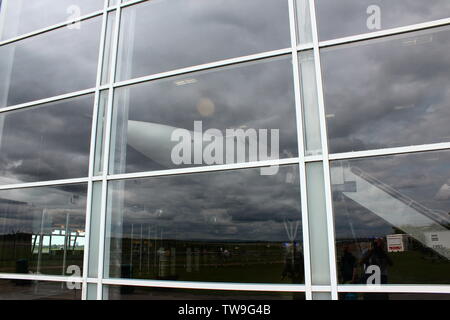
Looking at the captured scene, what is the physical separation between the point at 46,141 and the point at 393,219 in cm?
526

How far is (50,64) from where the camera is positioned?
583 cm

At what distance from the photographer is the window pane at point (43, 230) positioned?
4.60 meters

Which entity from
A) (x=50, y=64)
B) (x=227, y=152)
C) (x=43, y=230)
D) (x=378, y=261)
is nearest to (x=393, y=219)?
(x=378, y=261)

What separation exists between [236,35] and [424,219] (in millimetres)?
3344

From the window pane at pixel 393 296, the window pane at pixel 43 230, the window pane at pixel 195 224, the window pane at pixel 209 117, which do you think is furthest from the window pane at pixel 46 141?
the window pane at pixel 393 296

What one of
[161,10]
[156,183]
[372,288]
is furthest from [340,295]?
[161,10]

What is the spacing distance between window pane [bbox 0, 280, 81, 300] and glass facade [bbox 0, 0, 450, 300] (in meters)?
0.03

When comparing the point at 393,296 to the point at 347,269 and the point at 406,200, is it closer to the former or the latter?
the point at 347,269

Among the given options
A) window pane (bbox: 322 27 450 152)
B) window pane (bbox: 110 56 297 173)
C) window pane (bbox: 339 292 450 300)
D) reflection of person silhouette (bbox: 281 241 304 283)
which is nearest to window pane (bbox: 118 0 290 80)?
window pane (bbox: 110 56 297 173)

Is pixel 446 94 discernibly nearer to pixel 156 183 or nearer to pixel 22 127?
pixel 156 183

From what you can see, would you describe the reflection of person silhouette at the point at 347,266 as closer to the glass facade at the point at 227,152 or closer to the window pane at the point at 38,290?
the glass facade at the point at 227,152

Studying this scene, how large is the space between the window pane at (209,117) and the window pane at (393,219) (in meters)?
0.90

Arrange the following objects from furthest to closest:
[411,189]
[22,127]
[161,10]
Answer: [22,127] → [161,10] → [411,189]
